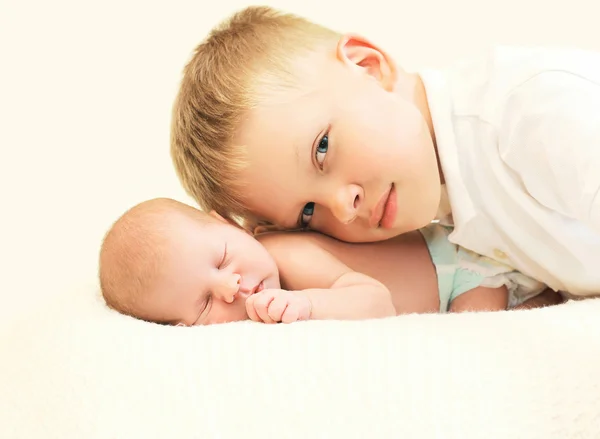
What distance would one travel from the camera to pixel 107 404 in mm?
842

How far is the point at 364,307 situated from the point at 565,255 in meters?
0.40

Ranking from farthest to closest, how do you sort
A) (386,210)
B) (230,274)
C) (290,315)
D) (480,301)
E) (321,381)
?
(480,301)
(386,210)
(230,274)
(290,315)
(321,381)

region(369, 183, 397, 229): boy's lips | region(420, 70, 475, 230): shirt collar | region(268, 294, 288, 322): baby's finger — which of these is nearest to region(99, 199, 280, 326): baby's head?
region(268, 294, 288, 322): baby's finger

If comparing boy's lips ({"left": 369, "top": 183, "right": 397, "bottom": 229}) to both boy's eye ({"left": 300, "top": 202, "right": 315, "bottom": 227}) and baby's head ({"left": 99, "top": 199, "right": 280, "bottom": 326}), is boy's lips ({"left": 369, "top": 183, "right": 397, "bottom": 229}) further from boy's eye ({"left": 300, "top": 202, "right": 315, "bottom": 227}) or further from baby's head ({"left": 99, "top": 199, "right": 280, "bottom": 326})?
baby's head ({"left": 99, "top": 199, "right": 280, "bottom": 326})

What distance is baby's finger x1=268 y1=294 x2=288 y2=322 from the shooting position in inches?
42.3

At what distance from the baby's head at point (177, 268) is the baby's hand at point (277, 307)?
Result: 0.07m

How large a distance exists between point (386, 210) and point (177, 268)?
0.40 m

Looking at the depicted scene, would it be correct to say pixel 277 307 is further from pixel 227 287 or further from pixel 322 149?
pixel 322 149

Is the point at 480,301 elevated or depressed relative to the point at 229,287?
depressed

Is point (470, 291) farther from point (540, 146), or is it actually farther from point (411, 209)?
point (540, 146)

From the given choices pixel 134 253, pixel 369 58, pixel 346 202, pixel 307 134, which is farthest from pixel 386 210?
pixel 134 253

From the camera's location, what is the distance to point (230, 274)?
3.91 ft

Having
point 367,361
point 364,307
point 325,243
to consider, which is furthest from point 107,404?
point 325,243

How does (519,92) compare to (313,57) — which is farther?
(313,57)
